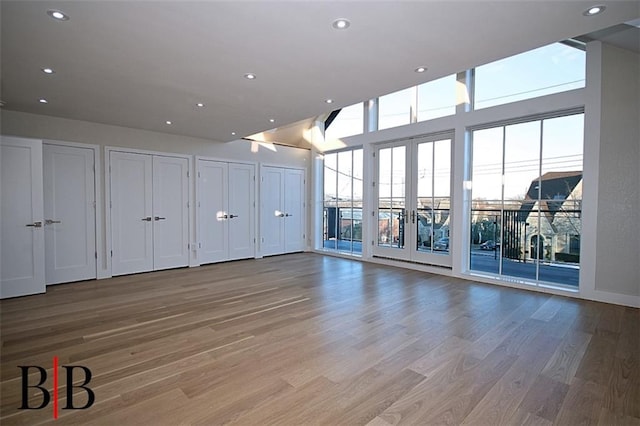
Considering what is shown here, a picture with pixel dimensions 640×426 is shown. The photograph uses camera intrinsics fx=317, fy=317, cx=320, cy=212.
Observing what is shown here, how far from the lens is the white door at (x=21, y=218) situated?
3.99 m

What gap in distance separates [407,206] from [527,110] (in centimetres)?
239

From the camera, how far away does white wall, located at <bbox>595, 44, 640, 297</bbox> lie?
3664 millimetres

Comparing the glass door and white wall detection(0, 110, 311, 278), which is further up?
white wall detection(0, 110, 311, 278)

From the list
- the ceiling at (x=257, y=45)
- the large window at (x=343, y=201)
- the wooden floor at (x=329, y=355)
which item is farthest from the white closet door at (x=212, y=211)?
the large window at (x=343, y=201)

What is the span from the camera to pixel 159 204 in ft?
18.6

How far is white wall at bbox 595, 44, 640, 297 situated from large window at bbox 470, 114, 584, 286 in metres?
0.30

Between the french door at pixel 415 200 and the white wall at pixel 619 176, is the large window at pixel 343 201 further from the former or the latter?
the white wall at pixel 619 176

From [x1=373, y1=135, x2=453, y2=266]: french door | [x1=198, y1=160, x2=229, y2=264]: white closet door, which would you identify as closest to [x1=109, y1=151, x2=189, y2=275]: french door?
[x1=198, y1=160, x2=229, y2=264]: white closet door

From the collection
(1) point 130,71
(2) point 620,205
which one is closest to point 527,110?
(2) point 620,205

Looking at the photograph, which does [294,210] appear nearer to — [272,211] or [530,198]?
[272,211]

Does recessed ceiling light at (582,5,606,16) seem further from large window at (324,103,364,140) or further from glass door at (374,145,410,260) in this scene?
large window at (324,103,364,140)

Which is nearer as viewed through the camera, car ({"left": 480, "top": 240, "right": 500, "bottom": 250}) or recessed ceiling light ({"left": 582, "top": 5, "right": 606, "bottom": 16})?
recessed ceiling light ({"left": 582, "top": 5, "right": 606, "bottom": 16})

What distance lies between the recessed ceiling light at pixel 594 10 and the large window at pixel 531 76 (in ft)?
7.88
